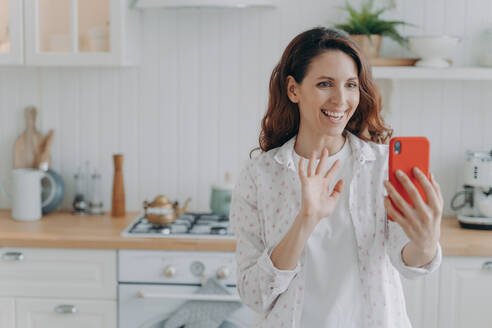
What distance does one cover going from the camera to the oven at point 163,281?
7.72 feet

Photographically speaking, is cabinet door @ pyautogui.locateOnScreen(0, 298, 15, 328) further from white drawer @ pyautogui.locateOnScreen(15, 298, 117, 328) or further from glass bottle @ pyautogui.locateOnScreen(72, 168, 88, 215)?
glass bottle @ pyautogui.locateOnScreen(72, 168, 88, 215)

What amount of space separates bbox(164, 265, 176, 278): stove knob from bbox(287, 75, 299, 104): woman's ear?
110cm

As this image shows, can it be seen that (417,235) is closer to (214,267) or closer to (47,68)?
(214,267)

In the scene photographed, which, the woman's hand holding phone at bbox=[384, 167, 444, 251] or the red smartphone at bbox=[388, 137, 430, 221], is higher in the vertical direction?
the red smartphone at bbox=[388, 137, 430, 221]

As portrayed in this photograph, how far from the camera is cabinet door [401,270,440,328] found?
234 cm

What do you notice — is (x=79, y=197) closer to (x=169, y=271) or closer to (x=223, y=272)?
(x=169, y=271)

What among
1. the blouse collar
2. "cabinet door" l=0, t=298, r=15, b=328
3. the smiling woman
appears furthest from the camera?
"cabinet door" l=0, t=298, r=15, b=328

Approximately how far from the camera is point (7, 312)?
2430mm

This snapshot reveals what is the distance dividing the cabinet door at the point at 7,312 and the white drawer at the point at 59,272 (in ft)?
0.16

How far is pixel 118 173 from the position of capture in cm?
274

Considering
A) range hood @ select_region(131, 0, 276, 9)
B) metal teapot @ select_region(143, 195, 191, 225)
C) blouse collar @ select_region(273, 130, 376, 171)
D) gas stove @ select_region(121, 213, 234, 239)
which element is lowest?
gas stove @ select_region(121, 213, 234, 239)

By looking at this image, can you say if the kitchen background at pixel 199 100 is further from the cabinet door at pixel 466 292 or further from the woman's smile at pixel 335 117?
the woman's smile at pixel 335 117

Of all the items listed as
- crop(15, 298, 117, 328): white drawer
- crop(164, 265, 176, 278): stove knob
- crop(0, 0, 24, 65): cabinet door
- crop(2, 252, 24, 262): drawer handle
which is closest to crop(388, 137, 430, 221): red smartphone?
crop(164, 265, 176, 278): stove knob

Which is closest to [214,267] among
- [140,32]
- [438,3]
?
[140,32]
